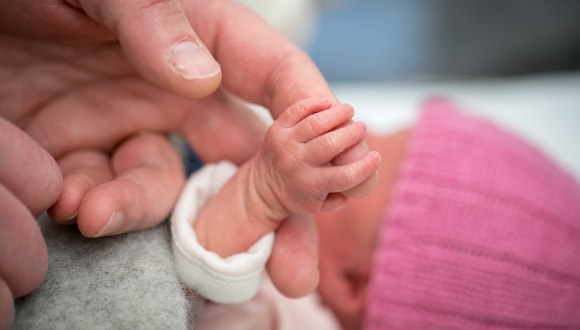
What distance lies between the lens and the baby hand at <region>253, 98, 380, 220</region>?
1.46ft

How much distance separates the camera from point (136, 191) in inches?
20.3

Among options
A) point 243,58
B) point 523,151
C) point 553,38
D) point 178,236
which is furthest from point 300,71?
point 553,38

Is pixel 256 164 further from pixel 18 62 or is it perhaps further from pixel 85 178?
pixel 18 62

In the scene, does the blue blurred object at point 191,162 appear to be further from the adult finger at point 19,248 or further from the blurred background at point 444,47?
the blurred background at point 444,47

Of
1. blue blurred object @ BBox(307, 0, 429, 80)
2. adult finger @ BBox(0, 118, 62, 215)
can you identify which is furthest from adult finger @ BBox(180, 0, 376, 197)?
blue blurred object @ BBox(307, 0, 429, 80)

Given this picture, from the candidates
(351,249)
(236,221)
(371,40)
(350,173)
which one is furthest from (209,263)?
(371,40)

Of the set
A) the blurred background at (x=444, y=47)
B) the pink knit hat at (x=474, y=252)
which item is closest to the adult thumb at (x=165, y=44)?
the pink knit hat at (x=474, y=252)

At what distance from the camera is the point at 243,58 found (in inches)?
22.0

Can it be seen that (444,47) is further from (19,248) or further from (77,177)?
(19,248)

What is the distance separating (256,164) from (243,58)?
0.11 m

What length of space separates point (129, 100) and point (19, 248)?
0.25 meters

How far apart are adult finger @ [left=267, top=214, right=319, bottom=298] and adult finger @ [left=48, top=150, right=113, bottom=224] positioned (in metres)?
0.19

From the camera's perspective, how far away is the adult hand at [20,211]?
0.39 metres

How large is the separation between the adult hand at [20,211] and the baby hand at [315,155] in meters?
0.19
